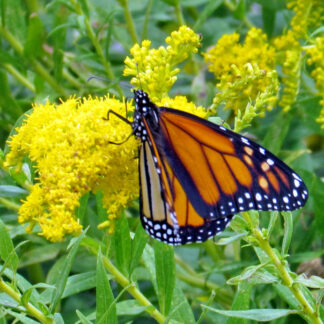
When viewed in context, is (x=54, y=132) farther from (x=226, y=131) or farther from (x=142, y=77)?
(x=226, y=131)

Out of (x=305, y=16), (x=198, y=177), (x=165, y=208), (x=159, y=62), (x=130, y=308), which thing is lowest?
(x=130, y=308)

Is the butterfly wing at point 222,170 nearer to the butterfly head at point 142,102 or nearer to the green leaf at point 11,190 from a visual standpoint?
the butterfly head at point 142,102

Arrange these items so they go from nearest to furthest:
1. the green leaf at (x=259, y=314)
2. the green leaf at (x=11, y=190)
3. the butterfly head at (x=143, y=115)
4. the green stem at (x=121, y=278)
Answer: the green leaf at (x=259, y=314) < the green stem at (x=121, y=278) < the butterfly head at (x=143, y=115) < the green leaf at (x=11, y=190)

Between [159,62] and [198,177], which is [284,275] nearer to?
[198,177]

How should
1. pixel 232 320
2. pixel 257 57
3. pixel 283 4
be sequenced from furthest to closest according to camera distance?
pixel 283 4, pixel 257 57, pixel 232 320

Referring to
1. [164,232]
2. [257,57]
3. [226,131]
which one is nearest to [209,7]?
[257,57]

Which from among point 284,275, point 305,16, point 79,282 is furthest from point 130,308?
point 305,16

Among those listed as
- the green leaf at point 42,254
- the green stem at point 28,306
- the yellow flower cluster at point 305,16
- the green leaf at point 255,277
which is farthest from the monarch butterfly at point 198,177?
the yellow flower cluster at point 305,16
